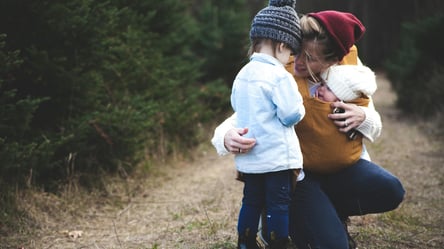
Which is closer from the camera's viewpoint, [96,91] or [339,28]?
[339,28]

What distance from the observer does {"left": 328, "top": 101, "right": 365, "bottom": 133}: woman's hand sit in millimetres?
2736

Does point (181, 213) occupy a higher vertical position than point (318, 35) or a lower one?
lower

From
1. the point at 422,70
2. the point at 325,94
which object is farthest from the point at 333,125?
the point at 422,70

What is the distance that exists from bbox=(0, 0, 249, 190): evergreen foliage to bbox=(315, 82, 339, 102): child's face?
2029mm

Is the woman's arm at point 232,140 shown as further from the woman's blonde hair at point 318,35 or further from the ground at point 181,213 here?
the ground at point 181,213

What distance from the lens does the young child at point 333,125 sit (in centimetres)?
277

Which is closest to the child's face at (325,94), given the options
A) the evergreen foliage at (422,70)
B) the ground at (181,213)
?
the ground at (181,213)

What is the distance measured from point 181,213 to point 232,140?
1898mm

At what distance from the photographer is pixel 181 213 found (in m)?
4.26

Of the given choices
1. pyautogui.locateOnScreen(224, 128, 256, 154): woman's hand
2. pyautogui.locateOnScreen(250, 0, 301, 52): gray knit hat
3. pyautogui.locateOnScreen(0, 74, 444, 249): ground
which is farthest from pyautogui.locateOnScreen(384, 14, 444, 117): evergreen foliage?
pyautogui.locateOnScreen(224, 128, 256, 154): woman's hand

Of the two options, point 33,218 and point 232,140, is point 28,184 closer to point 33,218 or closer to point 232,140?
point 33,218

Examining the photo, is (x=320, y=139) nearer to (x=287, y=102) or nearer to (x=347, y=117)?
(x=347, y=117)

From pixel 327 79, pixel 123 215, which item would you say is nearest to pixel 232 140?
pixel 327 79

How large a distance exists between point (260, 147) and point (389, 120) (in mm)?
7463
